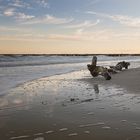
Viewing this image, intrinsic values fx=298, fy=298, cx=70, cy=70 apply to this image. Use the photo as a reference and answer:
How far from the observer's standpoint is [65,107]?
27.1ft

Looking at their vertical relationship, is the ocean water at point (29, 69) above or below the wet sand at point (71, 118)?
below

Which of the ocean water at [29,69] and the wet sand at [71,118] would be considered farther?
the ocean water at [29,69]

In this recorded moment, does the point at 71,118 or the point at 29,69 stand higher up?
the point at 71,118

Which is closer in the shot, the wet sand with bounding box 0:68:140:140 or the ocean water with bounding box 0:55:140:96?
the wet sand with bounding box 0:68:140:140

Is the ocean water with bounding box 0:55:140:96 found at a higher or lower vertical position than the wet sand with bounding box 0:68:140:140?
lower

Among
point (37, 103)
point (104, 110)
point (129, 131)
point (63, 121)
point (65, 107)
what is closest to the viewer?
point (129, 131)

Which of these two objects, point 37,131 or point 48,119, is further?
point 48,119

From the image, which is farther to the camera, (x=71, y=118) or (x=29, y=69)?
(x=29, y=69)

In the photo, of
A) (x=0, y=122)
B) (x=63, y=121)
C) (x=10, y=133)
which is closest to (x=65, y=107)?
(x=63, y=121)

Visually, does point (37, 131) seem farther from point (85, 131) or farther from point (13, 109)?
point (13, 109)

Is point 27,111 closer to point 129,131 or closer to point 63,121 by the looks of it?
point 63,121

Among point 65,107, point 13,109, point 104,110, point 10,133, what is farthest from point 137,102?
point 10,133

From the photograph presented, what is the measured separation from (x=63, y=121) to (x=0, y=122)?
4.62 feet

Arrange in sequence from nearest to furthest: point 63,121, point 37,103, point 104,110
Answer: point 63,121, point 104,110, point 37,103
